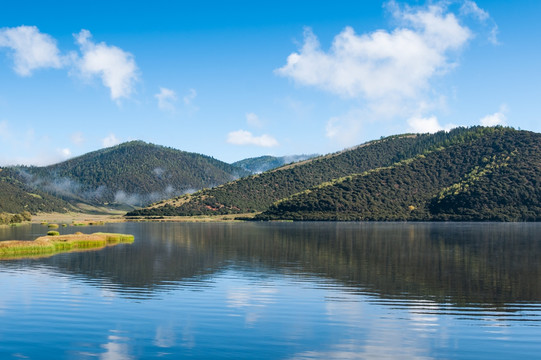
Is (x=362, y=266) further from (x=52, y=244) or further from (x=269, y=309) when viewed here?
(x=52, y=244)

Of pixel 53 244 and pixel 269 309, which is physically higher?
pixel 53 244

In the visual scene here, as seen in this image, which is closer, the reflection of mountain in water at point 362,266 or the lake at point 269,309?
the lake at point 269,309

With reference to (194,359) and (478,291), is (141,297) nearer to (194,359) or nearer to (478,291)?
(194,359)

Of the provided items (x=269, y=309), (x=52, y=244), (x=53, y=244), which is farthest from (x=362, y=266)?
(x=53, y=244)

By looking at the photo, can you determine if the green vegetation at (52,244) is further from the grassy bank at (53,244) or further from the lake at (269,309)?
the lake at (269,309)

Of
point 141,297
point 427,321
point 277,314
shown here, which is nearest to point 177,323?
point 277,314

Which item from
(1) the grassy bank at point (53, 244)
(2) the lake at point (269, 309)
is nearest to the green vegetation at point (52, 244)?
(1) the grassy bank at point (53, 244)

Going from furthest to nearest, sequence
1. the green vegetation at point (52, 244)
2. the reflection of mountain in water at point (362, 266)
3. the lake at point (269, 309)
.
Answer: the green vegetation at point (52, 244) < the reflection of mountain in water at point (362, 266) < the lake at point (269, 309)

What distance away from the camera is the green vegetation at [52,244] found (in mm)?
76438

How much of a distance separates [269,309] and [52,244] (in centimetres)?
5750

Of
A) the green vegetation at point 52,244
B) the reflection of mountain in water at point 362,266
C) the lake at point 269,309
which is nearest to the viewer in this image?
the lake at point 269,309

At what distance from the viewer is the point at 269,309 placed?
3766cm

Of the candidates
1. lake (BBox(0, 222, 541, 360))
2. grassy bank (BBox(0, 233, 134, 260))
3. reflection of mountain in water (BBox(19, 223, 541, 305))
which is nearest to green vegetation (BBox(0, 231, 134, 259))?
grassy bank (BBox(0, 233, 134, 260))

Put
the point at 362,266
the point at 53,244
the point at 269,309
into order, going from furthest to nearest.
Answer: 1. the point at 53,244
2. the point at 362,266
3. the point at 269,309
